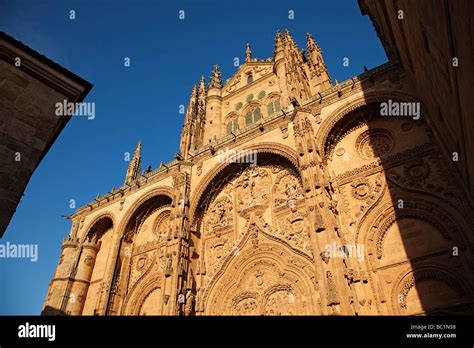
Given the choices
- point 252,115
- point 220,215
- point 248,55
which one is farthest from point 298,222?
point 248,55

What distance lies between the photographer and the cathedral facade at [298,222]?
11430 millimetres

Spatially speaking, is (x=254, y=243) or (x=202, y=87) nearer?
(x=254, y=243)

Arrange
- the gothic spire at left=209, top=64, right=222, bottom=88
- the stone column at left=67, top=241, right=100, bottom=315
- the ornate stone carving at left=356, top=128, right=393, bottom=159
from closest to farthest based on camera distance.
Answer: the ornate stone carving at left=356, top=128, right=393, bottom=159
the stone column at left=67, top=241, right=100, bottom=315
the gothic spire at left=209, top=64, right=222, bottom=88

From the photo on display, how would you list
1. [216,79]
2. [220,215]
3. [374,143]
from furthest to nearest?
[216,79] < [220,215] < [374,143]

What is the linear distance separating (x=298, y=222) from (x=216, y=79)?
782 inches

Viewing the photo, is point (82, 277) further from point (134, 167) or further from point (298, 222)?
point (298, 222)

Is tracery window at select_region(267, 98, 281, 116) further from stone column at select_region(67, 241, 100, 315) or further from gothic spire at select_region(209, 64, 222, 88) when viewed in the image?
stone column at select_region(67, 241, 100, 315)

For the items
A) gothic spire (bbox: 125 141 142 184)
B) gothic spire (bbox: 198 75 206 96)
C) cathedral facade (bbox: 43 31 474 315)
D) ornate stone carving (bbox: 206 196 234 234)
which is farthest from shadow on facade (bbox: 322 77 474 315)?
gothic spire (bbox: 125 141 142 184)

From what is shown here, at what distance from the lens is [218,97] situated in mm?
28406

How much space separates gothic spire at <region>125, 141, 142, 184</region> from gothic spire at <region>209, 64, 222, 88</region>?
34.1 feet

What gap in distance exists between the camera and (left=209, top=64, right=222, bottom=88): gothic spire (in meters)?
29.9

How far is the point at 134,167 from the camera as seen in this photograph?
31.0 metres
